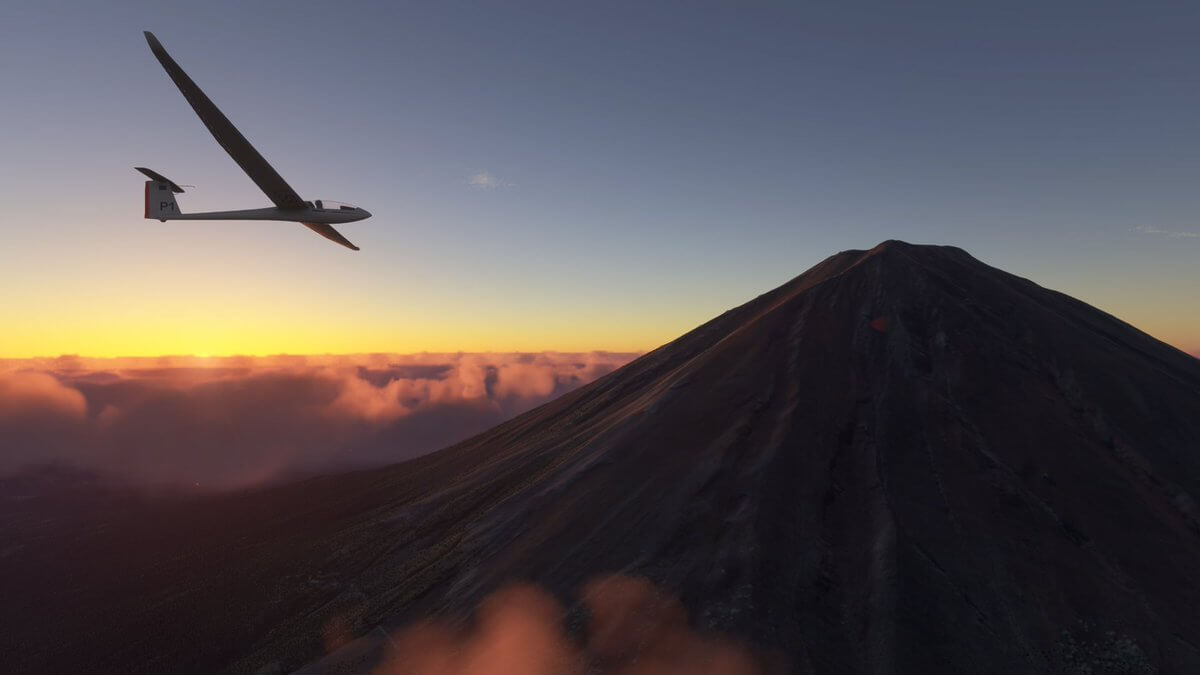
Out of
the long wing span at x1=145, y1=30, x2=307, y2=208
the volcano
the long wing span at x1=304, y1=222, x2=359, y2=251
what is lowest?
the volcano

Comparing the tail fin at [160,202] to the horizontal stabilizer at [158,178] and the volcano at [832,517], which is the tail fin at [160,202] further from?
the volcano at [832,517]

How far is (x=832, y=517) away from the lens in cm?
4062

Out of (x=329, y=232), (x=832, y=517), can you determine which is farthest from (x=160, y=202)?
(x=832, y=517)

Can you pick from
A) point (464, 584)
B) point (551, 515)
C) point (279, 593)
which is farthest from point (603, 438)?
point (279, 593)

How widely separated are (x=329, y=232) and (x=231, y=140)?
10.3 metres

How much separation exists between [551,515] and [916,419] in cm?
3435

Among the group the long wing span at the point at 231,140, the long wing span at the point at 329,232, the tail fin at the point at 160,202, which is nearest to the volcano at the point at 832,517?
the long wing span at the point at 329,232

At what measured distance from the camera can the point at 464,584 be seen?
44875 mm

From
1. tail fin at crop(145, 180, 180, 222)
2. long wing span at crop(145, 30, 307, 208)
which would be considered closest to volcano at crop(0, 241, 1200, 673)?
long wing span at crop(145, 30, 307, 208)

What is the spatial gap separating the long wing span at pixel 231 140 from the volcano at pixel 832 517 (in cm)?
3109

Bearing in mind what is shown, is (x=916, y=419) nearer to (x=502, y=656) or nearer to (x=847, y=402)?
(x=847, y=402)

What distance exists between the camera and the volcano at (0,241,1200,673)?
107 ft

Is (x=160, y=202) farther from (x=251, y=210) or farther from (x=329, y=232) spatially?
(x=329, y=232)

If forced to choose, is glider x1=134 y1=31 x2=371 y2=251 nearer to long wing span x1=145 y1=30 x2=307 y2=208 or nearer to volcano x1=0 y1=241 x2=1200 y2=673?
long wing span x1=145 y1=30 x2=307 y2=208
